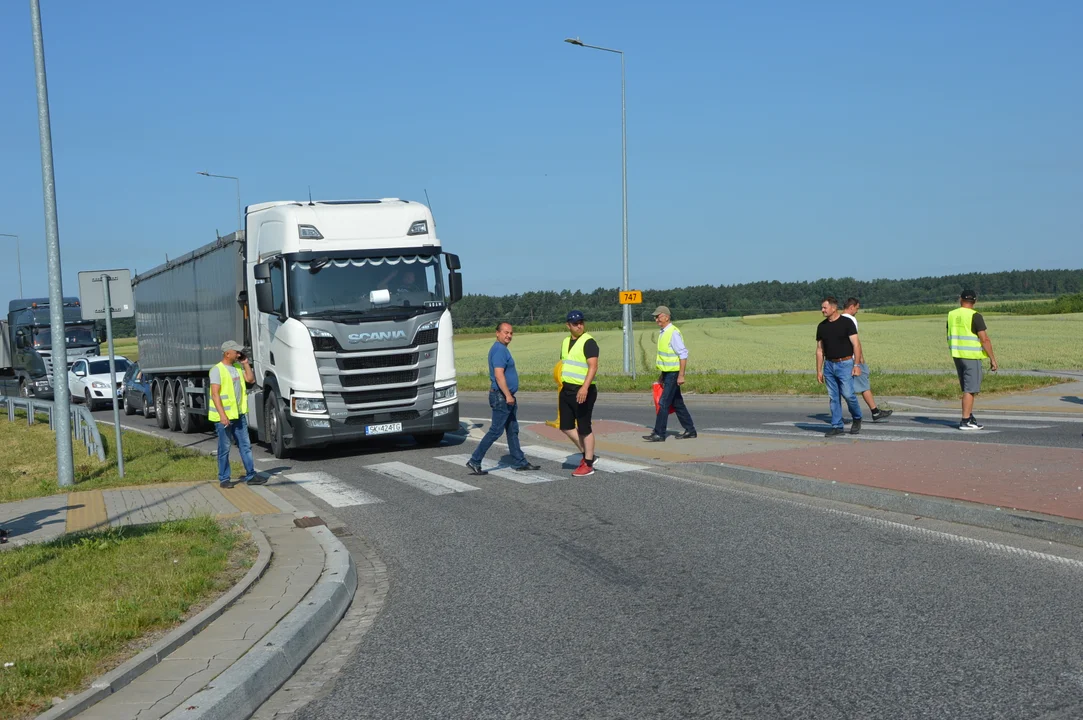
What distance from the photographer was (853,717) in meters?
4.39

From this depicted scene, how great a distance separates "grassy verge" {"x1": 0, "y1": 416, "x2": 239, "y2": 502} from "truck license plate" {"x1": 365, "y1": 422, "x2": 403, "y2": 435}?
1959 mm

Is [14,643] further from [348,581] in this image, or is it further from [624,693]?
[624,693]

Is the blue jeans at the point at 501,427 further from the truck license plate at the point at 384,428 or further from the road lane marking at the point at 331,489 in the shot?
the truck license plate at the point at 384,428

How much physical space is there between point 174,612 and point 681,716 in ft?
10.8

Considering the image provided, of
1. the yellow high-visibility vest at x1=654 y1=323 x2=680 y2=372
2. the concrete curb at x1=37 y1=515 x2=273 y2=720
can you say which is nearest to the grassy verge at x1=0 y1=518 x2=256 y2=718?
the concrete curb at x1=37 y1=515 x2=273 y2=720

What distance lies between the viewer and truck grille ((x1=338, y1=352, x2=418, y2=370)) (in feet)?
49.3

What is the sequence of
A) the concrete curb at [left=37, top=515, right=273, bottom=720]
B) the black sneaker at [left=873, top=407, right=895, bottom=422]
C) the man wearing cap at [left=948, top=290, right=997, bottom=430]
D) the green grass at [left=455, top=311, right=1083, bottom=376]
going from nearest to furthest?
the concrete curb at [left=37, top=515, right=273, bottom=720] → the man wearing cap at [left=948, top=290, right=997, bottom=430] → the black sneaker at [left=873, top=407, right=895, bottom=422] → the green grass at [left=455, top=311, right=1083, bottom=376]

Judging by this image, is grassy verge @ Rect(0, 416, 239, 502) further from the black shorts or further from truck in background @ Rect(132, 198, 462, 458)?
the black shorts

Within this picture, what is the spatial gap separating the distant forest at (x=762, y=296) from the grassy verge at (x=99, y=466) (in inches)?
2675

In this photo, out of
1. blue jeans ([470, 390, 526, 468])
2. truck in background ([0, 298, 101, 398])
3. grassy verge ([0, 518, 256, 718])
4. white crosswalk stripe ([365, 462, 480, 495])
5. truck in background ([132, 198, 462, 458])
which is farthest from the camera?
truck in background ([0, 298, 101, 398])

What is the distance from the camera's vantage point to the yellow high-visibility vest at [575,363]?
1193 centimetres

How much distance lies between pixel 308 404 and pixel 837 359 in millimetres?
7530

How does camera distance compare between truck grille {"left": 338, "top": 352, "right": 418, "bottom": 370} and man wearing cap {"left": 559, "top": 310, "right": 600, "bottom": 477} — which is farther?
truck grille {"left": 338, "top": 352, "right": 418, "bottom": 370}

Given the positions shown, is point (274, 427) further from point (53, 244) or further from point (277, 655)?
point (277, 655)
